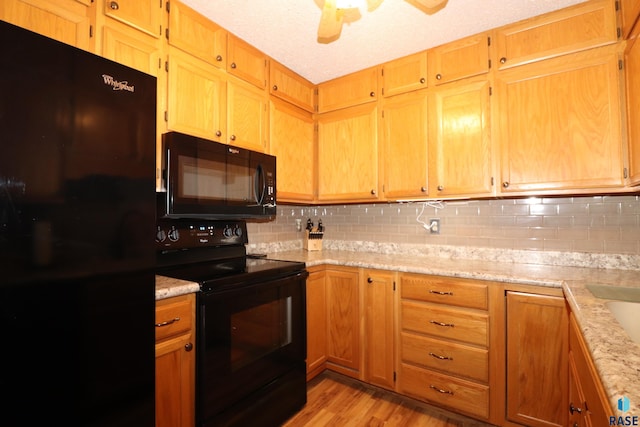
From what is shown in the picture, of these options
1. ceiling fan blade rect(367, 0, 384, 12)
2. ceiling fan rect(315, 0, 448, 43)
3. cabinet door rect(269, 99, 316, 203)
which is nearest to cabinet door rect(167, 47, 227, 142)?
cabinet door rect(269, 99, 316, 203)

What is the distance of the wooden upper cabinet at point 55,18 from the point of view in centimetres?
116

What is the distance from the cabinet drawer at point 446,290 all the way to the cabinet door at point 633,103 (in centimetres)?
90

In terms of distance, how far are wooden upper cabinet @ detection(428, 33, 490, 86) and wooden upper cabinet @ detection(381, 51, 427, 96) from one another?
0.06 metres

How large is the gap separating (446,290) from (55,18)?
232 cm

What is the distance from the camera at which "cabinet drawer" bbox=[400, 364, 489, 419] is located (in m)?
1.75

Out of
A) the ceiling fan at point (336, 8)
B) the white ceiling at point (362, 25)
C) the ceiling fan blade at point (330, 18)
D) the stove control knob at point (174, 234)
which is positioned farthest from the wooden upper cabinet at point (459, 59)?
the stove control knob at point (174, 234)

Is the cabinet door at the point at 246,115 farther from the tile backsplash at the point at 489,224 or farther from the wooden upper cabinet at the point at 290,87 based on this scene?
the tile backsplash at the point at 489,224

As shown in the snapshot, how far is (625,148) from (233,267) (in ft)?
7.30

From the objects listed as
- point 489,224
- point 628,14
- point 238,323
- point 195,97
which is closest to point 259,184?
point 195,97

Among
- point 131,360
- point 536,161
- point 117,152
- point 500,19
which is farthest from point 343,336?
point 500,19

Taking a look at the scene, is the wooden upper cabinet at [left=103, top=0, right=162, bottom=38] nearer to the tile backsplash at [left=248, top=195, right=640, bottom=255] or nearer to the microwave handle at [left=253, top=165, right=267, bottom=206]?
the microwave handle at [left=253, top=165, right=267, bottom=206]

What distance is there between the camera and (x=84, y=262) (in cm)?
93

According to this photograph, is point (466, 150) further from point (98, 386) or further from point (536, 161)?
point (98, 386)

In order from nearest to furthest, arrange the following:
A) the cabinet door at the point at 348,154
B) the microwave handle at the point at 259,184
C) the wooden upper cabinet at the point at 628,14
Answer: the wooden upper cabinet at the point at 628,14
the microwave handle at the point at 259,184
the cabinet door at the point at 348,154
